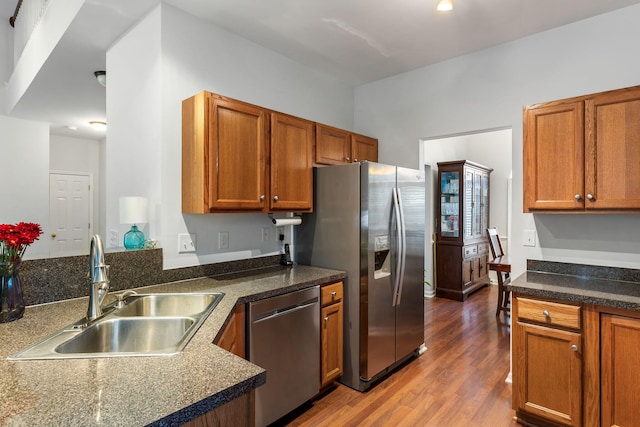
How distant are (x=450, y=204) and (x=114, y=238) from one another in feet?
14.5

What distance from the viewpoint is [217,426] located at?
0.97m

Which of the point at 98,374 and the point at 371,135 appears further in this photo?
the point at 371,135

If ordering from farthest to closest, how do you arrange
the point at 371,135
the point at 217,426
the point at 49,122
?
the point at 49,122 < the point at 371,135 < the point at 217,426

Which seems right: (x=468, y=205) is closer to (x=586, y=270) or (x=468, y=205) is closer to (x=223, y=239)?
(x=586, y=270)

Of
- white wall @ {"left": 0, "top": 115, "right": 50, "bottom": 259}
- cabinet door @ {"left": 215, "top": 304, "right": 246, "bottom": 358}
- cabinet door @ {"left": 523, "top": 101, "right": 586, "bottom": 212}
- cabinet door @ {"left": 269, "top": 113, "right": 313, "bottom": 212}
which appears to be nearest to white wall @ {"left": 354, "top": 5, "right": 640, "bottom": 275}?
cabinet door @ {"left": 523, "top": 101, "right": 586, "bottom": 212}

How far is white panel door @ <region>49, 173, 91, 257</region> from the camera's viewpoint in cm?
566

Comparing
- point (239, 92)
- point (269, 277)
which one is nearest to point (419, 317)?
point (269, 277)

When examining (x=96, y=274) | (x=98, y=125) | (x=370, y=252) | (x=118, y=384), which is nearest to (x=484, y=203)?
(x=370, y=252)

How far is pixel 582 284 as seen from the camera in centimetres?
224

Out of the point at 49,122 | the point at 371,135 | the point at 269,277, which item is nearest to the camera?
the point at 269,277

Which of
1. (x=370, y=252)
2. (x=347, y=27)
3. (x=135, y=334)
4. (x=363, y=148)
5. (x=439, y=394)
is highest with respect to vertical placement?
(x=347, y=27)

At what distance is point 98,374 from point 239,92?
235 centimetres

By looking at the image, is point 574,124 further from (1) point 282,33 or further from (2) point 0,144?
(2) point 0,144

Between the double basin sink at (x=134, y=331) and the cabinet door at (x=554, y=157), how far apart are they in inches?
86.0
